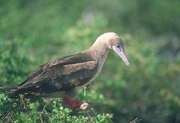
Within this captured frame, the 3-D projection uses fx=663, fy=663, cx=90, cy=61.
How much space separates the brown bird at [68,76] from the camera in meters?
11.4

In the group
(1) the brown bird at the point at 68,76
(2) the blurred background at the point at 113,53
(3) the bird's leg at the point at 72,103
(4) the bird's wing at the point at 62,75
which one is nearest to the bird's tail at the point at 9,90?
(1) the brown bird at the point at 68,76

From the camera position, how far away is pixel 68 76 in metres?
11.7

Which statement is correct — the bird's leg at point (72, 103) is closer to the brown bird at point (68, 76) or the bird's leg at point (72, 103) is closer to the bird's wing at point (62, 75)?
the brown bird at point (68, 76)

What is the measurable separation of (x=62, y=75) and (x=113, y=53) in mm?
8653

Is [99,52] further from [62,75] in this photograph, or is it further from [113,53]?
[113,53]

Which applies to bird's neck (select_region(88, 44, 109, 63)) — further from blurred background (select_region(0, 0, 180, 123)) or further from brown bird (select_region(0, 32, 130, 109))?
blurred background (select_region(0, 0, 180, 123))

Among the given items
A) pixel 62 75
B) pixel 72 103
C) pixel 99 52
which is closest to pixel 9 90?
pixel 62 75

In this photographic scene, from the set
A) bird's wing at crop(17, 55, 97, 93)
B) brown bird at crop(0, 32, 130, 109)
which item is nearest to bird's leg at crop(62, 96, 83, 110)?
brown bird at crop(0, 32, 130, 109)

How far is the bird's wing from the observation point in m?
11.5

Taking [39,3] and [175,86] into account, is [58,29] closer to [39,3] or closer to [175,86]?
[39,3]

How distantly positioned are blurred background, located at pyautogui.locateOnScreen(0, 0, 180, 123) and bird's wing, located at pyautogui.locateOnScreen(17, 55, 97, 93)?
144cm

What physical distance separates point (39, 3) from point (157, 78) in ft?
42.1

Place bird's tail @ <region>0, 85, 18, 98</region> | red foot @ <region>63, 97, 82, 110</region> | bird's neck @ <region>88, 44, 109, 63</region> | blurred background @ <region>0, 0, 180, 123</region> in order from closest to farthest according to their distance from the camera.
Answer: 1. bird's tail @ <region>0, 85, 18, 98</region>
2. red foot @ <region>63, 97, 82, 110</region>
3. bird's neck @ <region>88, 44, 109, 63</region>
4. blurred background @ <region>0, 0, 180, 123</region>

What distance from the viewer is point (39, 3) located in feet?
100
